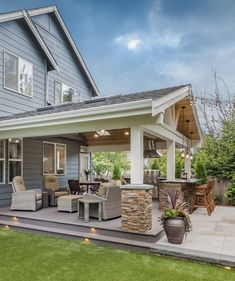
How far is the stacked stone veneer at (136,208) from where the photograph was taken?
228 inches

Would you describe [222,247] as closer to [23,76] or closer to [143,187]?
[143,187]

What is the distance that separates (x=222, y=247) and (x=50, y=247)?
3520mm

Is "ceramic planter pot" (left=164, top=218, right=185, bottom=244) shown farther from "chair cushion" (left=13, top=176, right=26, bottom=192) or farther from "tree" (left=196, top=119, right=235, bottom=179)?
"tree" (left=196, top=119, right=235, bottom=179)

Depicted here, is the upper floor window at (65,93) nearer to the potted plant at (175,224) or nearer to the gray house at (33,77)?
the gray house at (33,77)

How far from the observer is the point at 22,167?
9.91 m

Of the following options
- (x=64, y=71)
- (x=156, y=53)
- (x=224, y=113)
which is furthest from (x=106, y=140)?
(x=156, y=53)

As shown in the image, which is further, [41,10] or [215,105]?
[215,105]

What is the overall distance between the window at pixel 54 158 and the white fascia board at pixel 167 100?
6.27 m

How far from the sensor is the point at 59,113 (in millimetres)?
6746

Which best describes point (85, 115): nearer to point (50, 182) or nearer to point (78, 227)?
point (78, 227)

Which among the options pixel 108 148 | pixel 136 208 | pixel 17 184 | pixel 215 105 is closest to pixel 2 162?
pixel 17 184

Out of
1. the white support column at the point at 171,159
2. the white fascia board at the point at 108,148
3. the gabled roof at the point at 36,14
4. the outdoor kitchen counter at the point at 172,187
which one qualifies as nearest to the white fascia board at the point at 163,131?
the white support column at the point at 171,159

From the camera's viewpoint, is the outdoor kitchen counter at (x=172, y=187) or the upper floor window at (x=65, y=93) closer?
the outdoor kitchen counter at (x=172, y=187)

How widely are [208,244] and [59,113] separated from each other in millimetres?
4487
